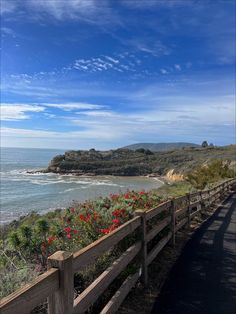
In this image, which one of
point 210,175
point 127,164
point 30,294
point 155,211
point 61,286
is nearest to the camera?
point 30,294

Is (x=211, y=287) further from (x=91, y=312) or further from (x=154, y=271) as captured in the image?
(x=91, y=312)

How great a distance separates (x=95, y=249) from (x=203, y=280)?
10.1 ft

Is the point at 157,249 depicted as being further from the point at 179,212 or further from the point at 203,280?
the point at 179,212

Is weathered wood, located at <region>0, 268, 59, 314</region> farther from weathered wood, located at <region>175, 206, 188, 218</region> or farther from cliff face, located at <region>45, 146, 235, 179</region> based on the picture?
cliff face, located at <region>45, 146, 235, 179</region>

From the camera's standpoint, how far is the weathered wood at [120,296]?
4.23 metres

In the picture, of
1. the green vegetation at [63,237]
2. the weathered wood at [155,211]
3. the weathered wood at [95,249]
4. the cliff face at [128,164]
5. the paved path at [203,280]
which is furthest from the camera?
the cliff face at [128,164]

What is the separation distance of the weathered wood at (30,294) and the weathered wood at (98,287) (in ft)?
2.05

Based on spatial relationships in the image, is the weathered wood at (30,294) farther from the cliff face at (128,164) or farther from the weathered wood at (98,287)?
the cliff face at (128,164)

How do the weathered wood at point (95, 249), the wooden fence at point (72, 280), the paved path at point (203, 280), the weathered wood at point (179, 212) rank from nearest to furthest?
1. the wooden fence at point (72, 280)
2. the weathered wood at point (95, 249)
3. the paved path at point (203, 280)
4. the weathered wood at point (179, 212)

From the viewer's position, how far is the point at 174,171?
2827 inches

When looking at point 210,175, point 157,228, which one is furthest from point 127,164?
point 157,228

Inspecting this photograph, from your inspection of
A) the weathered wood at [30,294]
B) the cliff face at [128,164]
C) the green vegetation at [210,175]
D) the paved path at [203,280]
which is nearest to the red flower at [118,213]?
the paved path at [203,280]

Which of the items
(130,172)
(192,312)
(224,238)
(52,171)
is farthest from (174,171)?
(192,312)

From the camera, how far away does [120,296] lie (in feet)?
15.2
